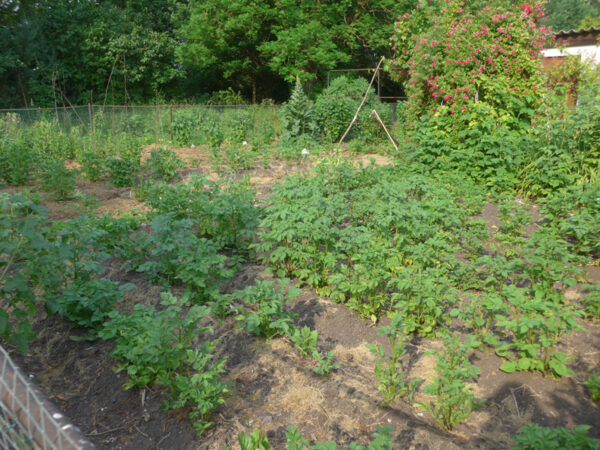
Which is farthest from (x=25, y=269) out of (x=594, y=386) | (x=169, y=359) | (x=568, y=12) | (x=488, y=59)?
(x=568, y=12)

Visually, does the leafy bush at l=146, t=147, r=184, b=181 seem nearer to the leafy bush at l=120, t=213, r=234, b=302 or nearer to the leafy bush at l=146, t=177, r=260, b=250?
the leafy bush at l=146, t=177, r=260, b=250

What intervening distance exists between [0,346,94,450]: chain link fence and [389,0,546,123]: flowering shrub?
7456mm

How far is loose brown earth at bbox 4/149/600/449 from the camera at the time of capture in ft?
8.35

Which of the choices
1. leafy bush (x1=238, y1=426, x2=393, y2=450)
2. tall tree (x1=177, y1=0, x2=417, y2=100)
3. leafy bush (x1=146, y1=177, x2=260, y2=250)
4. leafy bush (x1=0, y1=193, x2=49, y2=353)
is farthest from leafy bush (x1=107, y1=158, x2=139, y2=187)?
tall tree (x1=177, y1=0, x2=417, y2=100)

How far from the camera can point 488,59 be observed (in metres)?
7.61

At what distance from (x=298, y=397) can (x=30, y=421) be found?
6.04 feet

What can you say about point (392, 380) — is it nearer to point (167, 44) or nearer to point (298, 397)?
point (298, 397)

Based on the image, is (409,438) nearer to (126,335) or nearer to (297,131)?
(126,335)

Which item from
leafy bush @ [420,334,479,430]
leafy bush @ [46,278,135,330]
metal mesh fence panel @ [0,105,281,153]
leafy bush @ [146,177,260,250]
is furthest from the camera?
metal mesh fence panel @ [0,105,281,153]

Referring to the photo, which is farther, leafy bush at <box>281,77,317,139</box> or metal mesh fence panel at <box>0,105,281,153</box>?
leafy bush at <box>281,77,317,139</box>

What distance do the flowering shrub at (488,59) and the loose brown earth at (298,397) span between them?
4.99 meters

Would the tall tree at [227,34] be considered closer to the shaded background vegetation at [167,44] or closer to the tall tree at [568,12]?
the shaded background vegetation at [167,44]

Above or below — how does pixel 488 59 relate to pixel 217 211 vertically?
above

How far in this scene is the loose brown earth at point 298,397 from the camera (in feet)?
8.35
